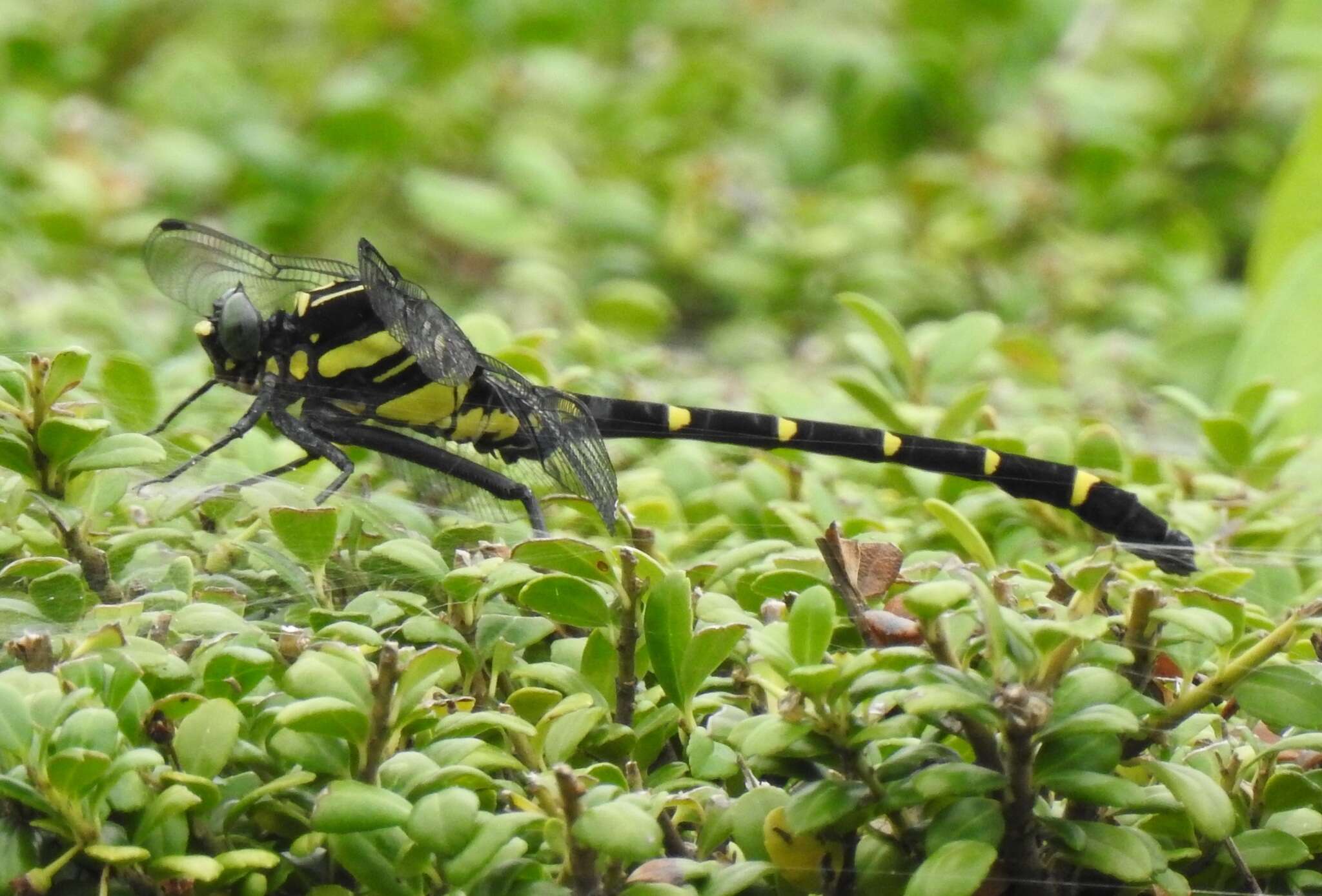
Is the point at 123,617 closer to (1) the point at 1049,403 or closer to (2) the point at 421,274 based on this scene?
(1) the point at 1049,403

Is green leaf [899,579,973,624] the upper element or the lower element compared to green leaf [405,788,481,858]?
upper

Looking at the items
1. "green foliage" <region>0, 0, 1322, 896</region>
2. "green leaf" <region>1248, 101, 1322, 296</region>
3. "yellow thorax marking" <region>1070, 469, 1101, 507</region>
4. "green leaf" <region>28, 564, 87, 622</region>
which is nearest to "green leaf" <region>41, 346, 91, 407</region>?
"green foliage" <region>0, 0, 1322, 896</region>

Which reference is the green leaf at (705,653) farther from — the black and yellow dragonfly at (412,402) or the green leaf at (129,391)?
the green leaf at (129,391)

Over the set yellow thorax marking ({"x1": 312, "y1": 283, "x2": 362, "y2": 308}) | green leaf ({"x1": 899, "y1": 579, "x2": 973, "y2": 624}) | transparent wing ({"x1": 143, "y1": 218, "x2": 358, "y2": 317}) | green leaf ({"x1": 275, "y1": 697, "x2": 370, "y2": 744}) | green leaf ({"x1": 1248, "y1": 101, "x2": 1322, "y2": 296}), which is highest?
green leaf ({"x1": 1248, "y1": 101, "x2": 1322, "y2": 296})

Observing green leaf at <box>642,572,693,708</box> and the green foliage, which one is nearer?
the green foliage

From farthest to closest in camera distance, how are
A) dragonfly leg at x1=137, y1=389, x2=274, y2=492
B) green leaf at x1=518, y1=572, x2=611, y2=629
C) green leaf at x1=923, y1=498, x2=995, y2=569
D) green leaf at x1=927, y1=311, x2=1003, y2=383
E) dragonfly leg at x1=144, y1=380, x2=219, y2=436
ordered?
green leaf at x1=927, y1=311, x2=1003, y2=383 < dragonfly leg at x1=144, y1=380, x2=219, y2=436 < dragonfly leg at x1=137, y1=389, x2=274, y2=492 < green leaf at x1=923, y1=498, x2=995, y2=569 < green leaf at x1=518, y1=572, x2=611, y2=629

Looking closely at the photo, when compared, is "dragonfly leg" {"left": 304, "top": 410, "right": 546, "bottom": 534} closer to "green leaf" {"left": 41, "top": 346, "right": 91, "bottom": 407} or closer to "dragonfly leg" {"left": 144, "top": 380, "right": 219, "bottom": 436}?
"dragonfly leg" {"left": 144, "top": 380, "right": 219, "bottom": 436}

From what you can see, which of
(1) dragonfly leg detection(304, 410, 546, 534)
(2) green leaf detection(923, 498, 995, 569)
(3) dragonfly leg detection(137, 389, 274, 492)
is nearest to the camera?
(2) green leaf detection(923, 498, 995, 569)

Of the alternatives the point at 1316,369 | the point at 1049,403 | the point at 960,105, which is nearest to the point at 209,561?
the point at 1049,403
